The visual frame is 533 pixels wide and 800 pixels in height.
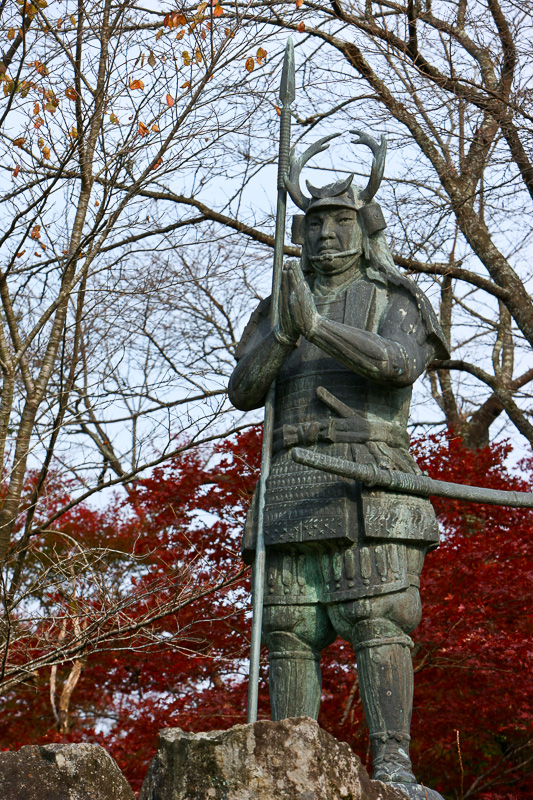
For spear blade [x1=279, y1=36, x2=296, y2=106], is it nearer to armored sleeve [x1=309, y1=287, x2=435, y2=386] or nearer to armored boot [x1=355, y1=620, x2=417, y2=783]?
armored sleeve [x1=309, y1=287, x2=435, y2=386]

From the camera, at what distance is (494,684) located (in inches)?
350

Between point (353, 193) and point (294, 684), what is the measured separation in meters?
2.18

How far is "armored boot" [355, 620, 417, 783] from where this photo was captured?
418 cm

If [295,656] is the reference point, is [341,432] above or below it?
above

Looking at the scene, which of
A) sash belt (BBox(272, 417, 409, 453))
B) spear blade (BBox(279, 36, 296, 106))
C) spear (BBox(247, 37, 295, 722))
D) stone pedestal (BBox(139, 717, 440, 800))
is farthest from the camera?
spear blade (BBox(279, 36, 296, 106))

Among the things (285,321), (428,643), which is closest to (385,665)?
(285,321)

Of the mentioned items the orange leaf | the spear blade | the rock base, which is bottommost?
the rock base

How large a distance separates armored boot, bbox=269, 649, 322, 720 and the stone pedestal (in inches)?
45.3

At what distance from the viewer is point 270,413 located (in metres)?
4.75

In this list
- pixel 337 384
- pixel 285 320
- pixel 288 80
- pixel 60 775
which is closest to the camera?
pixel 60 775

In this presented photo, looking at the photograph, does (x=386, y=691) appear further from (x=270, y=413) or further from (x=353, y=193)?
(x=353, y=193)

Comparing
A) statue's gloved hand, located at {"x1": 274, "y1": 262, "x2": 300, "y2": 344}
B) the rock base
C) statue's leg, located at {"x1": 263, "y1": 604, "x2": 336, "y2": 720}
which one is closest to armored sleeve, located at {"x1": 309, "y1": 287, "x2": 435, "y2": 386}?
statue's gloved hand, located at {"x1": 274, "y1": 262, "x2": 300, "y2": 344}

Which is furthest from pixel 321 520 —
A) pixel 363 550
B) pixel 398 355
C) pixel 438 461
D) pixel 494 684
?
pixel 438 461

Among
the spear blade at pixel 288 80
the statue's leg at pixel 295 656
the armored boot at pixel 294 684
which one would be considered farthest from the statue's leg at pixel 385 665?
the spear blade at pixel 288 80
